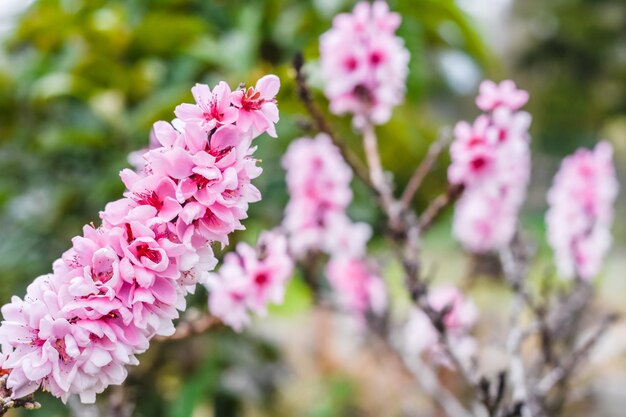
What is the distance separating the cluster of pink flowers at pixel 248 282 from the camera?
2.87 ft

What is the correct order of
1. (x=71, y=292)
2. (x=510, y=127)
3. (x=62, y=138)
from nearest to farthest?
(x=71, y=292)
(x=510, y=127)
(x=62, y=138)

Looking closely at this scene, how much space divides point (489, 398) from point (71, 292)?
486 millimetres

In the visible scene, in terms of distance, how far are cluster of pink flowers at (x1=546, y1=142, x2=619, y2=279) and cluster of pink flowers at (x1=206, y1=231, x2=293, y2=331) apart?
0.53 m

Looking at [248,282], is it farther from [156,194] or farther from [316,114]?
[156,194]

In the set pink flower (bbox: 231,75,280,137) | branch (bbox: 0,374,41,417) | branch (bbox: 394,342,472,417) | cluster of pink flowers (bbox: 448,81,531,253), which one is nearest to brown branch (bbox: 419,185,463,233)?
cluster of pink flowers (bbox: 448,81,531,253)

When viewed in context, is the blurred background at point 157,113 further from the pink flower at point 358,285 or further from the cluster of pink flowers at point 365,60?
the cluster of pink flowers at point 365,60

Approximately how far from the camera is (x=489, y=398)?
0.71 metres

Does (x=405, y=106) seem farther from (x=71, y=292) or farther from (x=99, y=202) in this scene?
(x=71, y=292)

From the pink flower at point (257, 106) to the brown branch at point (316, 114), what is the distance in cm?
29

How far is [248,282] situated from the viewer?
874 millimetres

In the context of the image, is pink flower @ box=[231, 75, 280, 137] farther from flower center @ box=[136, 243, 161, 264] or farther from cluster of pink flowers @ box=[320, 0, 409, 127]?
cluster of pink flowers @ box=[320, 0, 409, 127]

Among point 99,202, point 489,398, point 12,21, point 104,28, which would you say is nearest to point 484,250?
point 489,398

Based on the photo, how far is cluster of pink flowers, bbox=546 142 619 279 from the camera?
1068 mm

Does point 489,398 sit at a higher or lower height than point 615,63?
lower
